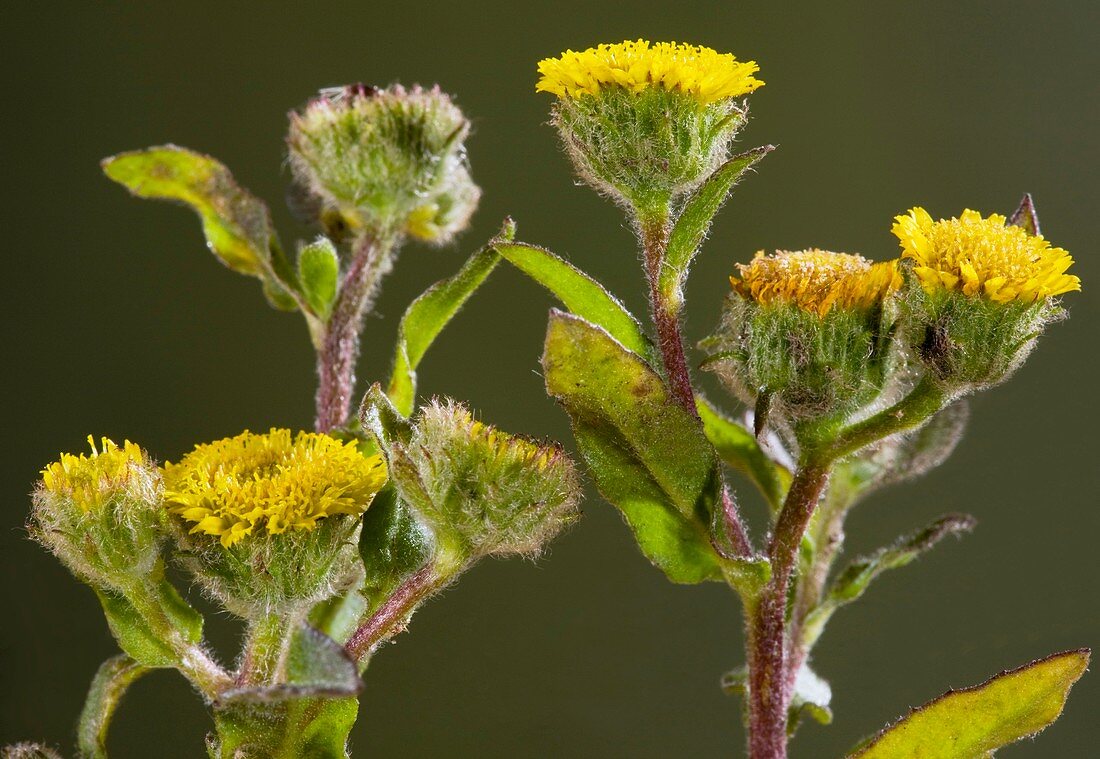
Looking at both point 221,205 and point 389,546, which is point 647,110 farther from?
point 221,205

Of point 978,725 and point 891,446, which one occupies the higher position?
point 891,446

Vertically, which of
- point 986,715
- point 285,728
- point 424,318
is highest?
point 424,318

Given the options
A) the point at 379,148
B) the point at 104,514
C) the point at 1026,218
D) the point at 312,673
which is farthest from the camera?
the point at 379,148

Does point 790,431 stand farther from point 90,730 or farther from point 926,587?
point 926,587

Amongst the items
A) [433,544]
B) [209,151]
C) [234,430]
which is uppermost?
[209,151]

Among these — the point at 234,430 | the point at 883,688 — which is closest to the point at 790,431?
the point at 883,688

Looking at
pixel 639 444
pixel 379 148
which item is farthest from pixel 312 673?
pixel 379 148
